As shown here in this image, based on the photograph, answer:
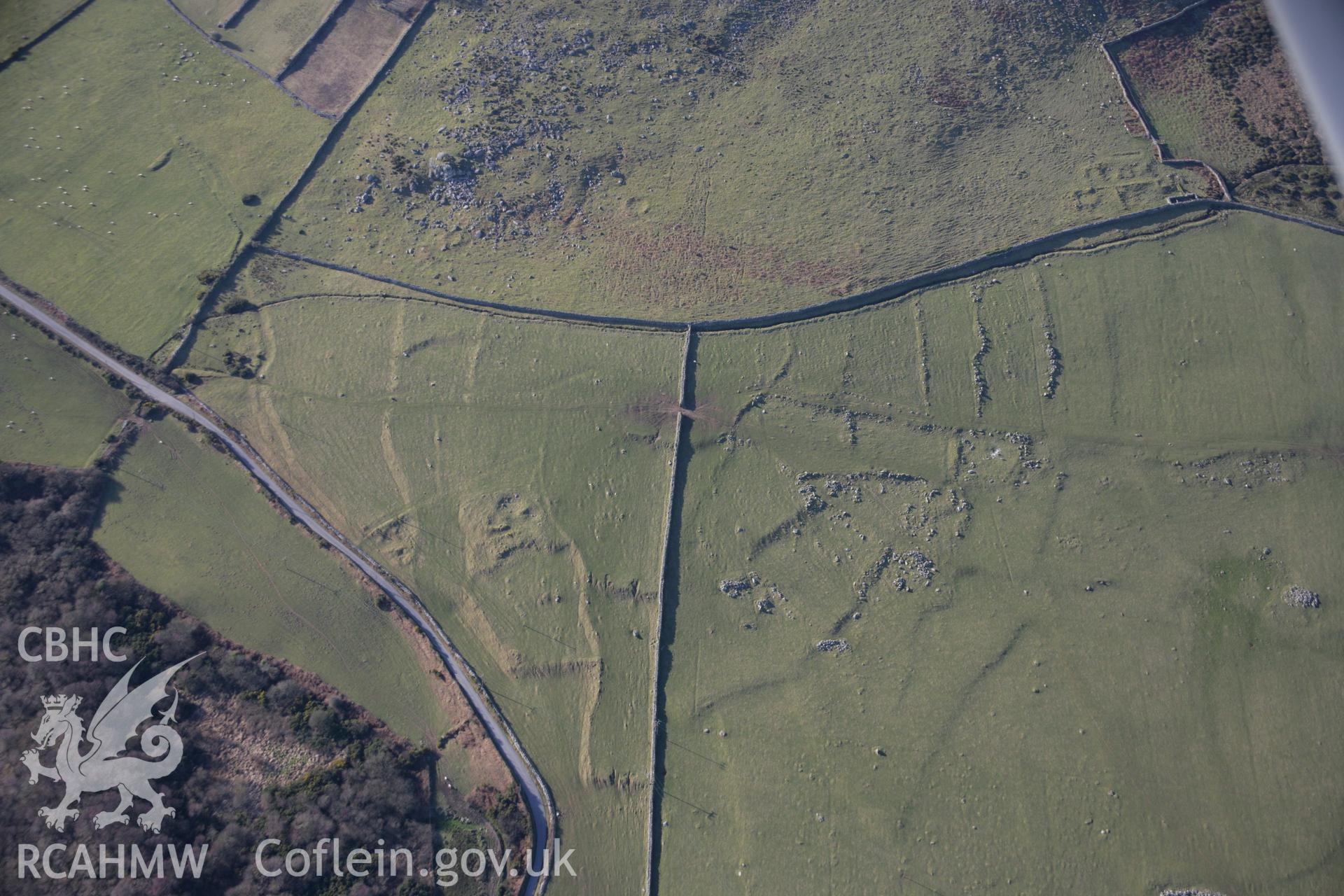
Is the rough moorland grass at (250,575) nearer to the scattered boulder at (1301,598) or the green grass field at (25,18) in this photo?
the green grass field at (25,18)

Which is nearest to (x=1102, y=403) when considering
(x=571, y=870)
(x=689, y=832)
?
(x=689, y=832)

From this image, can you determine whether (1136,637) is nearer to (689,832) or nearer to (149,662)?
(689,832)

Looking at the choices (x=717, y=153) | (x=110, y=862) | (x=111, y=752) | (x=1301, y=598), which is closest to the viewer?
(x=110, y=862)

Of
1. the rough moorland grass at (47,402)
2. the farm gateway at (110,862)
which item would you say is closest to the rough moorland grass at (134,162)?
the rough moorland grass at (47,402)

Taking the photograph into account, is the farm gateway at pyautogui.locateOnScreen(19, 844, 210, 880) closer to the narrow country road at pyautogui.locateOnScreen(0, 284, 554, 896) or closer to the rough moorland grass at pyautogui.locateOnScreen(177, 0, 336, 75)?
the narrow country road at pyautogui.locateOnScreen(0, 284, 554, 896)

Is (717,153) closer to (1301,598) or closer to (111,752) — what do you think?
(1301,598)

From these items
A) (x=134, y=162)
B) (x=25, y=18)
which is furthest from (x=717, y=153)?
(x=25, y=18)
